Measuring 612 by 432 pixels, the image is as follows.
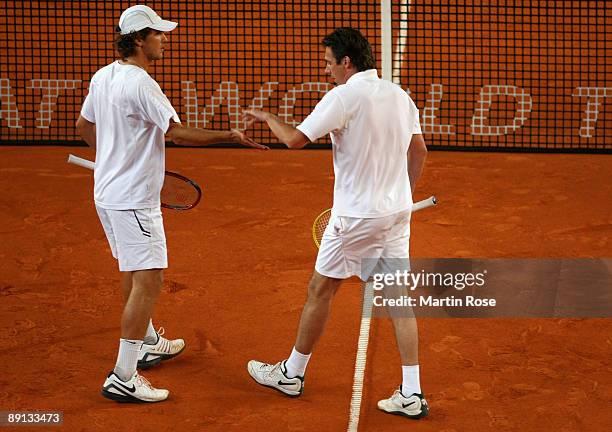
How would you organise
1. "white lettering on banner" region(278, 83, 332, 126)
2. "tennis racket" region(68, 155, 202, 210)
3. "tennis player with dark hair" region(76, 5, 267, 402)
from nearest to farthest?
"tennis player with dark hair" region(76, 5, 267, 402), "tennis racket" region(68, 155, 202, 210), "white lettering on banner" region(278, 83, 332, 126)

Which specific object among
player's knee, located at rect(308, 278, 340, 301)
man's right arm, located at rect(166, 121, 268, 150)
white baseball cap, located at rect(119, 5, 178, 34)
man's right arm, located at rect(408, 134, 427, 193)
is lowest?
player's knee, located at rect(308, 278, 340, 301)

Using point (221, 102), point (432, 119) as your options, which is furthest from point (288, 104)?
point (432, 119)

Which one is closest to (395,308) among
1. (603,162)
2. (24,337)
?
(24,337)

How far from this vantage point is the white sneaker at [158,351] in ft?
19.2

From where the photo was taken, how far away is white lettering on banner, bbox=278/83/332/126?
12.2 m

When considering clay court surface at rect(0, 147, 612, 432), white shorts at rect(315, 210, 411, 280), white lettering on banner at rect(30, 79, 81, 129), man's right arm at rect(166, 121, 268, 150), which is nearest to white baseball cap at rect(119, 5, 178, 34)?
man's right arm at rect(166, 121, 268, 150)

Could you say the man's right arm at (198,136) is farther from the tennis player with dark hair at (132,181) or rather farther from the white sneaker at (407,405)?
the white sneaker at (407,405)

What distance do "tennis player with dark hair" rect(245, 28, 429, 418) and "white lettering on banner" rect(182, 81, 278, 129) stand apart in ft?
22.3

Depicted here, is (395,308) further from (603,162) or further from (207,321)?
(603,162)

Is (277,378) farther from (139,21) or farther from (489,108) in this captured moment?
(489,108)

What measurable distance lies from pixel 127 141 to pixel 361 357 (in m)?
1.67

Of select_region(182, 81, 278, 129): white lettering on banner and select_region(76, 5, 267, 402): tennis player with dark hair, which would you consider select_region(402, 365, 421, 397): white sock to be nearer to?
select_region(76, 5, 267, 402): tennis player with dark hair

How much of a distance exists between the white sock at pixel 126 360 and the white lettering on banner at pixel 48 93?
6.91 m

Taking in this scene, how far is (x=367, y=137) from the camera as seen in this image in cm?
510
